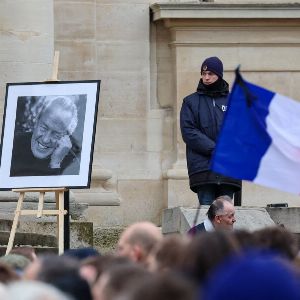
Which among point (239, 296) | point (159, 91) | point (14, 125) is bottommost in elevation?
point (239, 296)

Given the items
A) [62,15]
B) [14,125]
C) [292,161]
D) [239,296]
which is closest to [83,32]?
[62,15]

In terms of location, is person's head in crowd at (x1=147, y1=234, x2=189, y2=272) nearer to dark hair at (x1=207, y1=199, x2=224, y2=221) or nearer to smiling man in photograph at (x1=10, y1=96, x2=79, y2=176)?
dark hair at (x1=207, y1=199, x2=224, y2=221)

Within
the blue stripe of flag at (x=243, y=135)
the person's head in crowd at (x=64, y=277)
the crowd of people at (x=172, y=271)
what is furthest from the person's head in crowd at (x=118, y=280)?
the blue stripe of flag at (x=243, y=135)

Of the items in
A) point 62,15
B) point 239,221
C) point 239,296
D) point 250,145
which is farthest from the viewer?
point 62,15

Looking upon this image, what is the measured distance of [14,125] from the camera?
12438 mm

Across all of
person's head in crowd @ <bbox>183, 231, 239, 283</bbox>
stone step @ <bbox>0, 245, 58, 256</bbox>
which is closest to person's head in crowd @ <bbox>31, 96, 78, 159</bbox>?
stone step @ <bbox>0, 245, 58, 256</bbox>

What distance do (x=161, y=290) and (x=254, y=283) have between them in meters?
0.26

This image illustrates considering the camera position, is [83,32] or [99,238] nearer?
[99,238]

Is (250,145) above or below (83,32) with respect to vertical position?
below

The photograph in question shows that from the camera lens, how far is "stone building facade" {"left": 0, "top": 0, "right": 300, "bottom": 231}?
51.8ft

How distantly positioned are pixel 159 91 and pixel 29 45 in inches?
72.3

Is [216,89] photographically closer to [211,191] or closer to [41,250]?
[211,191]

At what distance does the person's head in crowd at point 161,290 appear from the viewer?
14.5 ft

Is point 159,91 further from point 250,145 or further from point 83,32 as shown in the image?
point 250,145
